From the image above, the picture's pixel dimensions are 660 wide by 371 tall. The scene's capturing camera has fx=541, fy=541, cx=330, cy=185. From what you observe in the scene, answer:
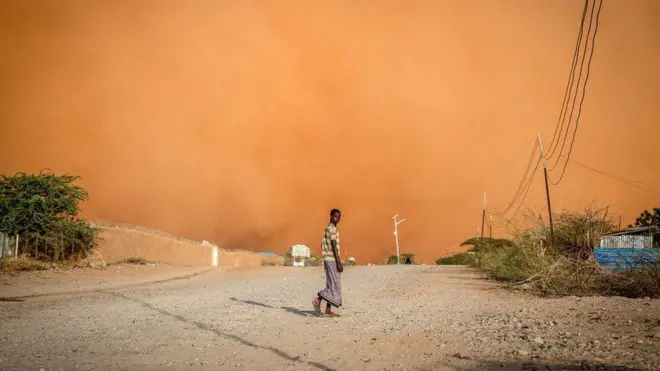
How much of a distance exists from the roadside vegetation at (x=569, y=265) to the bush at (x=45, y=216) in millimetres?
23002

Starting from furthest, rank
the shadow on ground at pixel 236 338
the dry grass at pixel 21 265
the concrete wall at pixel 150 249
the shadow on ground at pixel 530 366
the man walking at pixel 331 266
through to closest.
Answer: the concrete wall at pixel 150 249 → the dry grass at pixel 21 265 → the man walking at pixel 331 266 → the shadow on ground at pixel 236 338 → the shadow on ground at pixel 530 366

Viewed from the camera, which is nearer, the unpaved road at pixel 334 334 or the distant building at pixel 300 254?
the unpaved road at pixel 334 334

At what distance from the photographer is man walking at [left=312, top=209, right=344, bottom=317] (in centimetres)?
1170

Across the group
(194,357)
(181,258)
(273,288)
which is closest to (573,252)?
(273,288)

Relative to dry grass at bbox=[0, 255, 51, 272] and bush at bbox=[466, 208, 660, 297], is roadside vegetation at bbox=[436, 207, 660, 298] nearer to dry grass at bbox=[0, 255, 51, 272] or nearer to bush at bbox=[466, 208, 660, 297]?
bush at bbox=[466, 208, 660, 297]

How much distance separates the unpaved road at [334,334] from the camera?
7.15 meters

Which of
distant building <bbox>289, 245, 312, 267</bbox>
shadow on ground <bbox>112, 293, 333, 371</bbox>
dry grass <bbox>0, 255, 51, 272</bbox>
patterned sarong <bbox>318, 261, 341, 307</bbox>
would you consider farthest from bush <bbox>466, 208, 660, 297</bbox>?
distant building <bbox>289, 245, 312, 267</bbox>

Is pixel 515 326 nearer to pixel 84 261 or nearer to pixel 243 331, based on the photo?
pixel 243 331

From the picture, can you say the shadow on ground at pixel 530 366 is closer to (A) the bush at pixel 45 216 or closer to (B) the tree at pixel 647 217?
(A) the bush at pixel 45 216

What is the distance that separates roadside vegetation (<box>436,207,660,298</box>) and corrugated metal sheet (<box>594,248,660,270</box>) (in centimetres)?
15

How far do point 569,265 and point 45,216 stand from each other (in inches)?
1031

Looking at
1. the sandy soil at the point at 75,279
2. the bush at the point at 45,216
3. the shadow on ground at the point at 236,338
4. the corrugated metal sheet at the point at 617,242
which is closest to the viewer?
the shadow on ground at the point at 236,338

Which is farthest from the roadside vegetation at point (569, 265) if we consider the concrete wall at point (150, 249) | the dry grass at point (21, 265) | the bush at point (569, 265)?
the concrete wall at point (150, 249)

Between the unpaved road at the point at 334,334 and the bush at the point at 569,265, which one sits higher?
the bush at the point at 569,265
